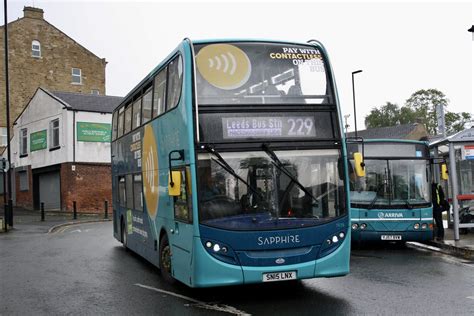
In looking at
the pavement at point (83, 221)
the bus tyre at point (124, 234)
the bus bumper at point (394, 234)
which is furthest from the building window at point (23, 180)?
the bus bumper at point (394, 234)

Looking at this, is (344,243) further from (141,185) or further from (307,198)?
(141,185)

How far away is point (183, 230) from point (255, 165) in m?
1.50

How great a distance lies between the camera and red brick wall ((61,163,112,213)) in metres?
33.4

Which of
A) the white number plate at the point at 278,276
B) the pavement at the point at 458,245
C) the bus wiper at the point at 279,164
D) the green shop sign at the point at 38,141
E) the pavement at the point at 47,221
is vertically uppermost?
the green shop sign at the point at 38,141

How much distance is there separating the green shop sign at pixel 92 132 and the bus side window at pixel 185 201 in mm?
26979

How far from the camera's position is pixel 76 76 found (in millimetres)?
47906

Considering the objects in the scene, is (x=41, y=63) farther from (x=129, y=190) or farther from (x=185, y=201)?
(x=185, y=201)

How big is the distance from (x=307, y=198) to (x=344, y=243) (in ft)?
2.98

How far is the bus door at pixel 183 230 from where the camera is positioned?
25.2ft

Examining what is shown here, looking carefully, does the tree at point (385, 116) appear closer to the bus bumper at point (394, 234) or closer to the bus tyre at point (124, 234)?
the bus bumper at point (394, 234)

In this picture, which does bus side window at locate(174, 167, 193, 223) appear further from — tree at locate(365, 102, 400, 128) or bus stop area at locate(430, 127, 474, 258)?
tree at locate(365, 102, 400, 128)

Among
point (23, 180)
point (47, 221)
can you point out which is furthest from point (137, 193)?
point (23, 180)

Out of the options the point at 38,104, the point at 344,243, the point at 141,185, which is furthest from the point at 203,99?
the point at 38,104

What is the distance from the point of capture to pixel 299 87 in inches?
320
